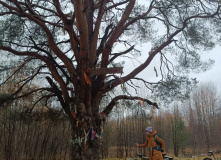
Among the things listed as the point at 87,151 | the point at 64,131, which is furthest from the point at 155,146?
the point at 64,131

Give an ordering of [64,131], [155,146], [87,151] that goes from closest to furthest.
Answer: [155,146]
[87,151]
[64,131]

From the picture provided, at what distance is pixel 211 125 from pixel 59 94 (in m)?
16.3

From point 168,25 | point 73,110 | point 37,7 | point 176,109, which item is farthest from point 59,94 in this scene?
point 176,109

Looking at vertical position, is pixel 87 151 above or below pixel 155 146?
below

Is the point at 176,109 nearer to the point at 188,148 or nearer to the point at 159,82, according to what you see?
the point at 188,148

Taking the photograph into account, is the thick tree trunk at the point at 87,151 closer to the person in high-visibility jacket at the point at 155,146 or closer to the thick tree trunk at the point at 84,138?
the thick tree trunk at the point at 84,138

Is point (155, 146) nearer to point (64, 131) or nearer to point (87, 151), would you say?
point (87, 151)

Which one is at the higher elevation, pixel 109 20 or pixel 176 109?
pixel 109 20

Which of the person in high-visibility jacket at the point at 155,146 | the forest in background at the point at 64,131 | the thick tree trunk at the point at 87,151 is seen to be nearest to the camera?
the person in high-visibility jacket at the point at 155,146

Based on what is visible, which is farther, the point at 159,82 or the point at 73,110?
the point at 159,82

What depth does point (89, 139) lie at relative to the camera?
3.93 meters

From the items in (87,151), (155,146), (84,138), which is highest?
(84,138)

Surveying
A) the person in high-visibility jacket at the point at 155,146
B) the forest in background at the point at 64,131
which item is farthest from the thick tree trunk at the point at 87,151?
the forest in background at the point at 64,131

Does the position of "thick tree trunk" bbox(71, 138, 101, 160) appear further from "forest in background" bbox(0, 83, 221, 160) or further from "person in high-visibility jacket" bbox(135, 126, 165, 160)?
"forest in background" bbox(0, 83, 221, 160)
